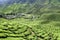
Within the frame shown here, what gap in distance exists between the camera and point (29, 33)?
12950 cm

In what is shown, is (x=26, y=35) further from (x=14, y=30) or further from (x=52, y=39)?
(x=52, y=39)

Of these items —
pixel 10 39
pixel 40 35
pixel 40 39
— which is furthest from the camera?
pixel 40 35

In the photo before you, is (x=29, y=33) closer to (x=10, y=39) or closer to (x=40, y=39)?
(x=40, y=39)

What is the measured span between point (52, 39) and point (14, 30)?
31560mm

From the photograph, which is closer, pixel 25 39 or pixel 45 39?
pixel 25 39

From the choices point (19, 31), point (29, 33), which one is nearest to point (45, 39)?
point (29, 33)

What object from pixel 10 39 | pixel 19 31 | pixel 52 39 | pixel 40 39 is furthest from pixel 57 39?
pixel 10 39

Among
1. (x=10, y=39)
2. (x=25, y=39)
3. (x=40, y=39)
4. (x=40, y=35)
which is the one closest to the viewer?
(x=10, y=39)

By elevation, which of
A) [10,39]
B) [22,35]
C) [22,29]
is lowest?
[10,39]

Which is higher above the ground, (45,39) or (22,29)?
(22,29)

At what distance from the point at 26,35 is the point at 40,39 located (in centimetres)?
1156

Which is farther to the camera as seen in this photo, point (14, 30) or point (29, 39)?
point (14, 30)

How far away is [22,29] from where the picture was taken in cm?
13562

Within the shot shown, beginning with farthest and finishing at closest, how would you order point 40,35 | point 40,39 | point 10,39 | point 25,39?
point 40,35 → point 40,39 → point 25,39 → point 10,39
